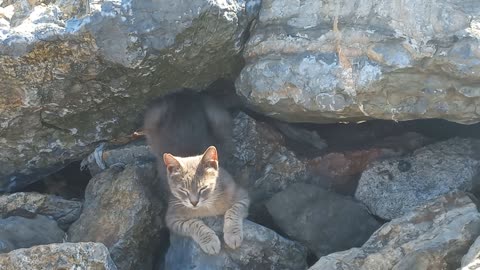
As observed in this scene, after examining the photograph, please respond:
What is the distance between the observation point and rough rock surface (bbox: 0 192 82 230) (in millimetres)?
4773

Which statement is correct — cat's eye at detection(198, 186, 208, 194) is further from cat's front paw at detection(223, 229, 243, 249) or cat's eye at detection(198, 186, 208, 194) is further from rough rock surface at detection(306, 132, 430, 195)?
rough rock surface at detection(306, 132, 430, 195)

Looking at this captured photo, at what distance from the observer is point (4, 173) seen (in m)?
4.84

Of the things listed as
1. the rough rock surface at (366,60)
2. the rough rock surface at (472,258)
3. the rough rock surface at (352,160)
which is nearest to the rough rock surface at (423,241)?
the rough rock surface at (472,258)

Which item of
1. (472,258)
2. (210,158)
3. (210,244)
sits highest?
(472,258)

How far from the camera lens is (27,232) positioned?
459cm

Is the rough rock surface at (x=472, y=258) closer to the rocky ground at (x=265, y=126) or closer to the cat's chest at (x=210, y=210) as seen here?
the rocky ground at (x=265, y=126)

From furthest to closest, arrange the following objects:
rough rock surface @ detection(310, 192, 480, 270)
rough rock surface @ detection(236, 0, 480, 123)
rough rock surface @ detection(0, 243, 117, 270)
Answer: rough rock surface @ detection(236, 0, 480, 123) → rough rock surface @ detection(0, 243, 117, 270) → rough rock surface @ detection(310, 192, 480, 270)

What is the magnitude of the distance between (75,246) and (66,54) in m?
1.08

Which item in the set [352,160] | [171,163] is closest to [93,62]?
[171,163]

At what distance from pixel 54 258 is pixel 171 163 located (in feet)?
3.63

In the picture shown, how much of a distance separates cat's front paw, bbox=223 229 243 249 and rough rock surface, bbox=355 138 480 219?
86 centimetres

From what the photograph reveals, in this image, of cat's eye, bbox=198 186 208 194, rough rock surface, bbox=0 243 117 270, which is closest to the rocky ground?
rough rock surface, bbox=0 243 117 270

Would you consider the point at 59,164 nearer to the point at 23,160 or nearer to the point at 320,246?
the point at 23,160

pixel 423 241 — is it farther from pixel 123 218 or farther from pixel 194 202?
pixel 123 218
